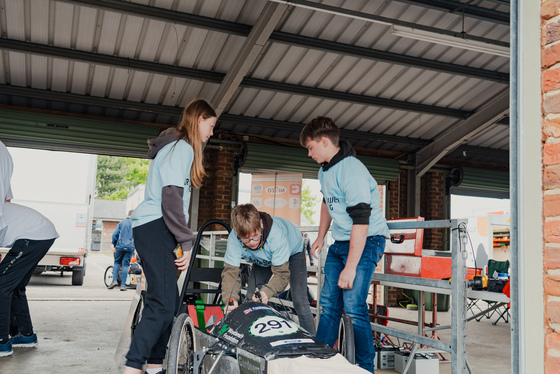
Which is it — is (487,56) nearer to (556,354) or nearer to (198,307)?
(198,307)

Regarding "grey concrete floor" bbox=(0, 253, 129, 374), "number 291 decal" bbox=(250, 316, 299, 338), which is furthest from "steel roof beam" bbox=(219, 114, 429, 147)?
"number 291 decal" bbox=(250, 316, 299, 338)

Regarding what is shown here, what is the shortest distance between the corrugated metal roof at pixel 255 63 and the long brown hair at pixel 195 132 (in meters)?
3.26

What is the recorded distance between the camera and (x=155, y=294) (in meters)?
2.51

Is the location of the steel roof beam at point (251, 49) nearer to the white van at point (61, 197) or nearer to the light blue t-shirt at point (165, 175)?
the light blue t-shirt at point (165, 175)

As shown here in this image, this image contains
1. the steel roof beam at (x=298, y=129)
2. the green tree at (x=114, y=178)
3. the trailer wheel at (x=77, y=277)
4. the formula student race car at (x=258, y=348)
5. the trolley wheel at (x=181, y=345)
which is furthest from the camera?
the green tree at (x=114, y=178)

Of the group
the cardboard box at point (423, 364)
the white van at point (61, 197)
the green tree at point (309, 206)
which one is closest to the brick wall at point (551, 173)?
the cardboard box at point (423, 364)

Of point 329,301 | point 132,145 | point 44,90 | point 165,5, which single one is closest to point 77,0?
point 165,5

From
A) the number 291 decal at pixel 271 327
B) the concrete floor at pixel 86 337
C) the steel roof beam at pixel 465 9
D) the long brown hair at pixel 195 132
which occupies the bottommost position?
the concrete floor at pixel 86 337

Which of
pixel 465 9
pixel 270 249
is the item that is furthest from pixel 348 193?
pixel 465 9

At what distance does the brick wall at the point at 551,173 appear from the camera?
1.55 m

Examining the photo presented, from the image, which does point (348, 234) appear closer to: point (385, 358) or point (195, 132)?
point (195, 132)

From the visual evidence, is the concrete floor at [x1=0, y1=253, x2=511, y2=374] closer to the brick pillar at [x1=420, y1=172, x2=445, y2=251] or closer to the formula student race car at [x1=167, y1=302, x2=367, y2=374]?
the formula student race car at [x1=167, y1=302, x2=367, y2=374]

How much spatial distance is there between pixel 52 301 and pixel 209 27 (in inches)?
188

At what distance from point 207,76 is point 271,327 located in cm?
574
